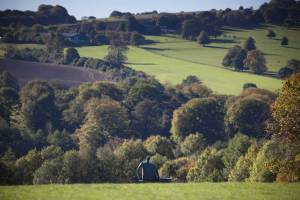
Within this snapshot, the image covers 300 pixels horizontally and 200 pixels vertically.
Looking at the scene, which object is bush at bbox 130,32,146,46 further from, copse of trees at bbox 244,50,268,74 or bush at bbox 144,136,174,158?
bush at bbox 144,136,174,158

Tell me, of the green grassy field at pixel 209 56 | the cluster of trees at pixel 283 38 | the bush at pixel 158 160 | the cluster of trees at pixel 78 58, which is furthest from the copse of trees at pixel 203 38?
the bush at pixel 158 160

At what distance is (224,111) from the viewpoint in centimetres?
11131

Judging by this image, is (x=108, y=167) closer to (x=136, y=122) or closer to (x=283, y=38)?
(x=136, y=122)

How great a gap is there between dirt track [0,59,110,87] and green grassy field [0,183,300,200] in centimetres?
10830

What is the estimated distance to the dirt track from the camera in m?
136

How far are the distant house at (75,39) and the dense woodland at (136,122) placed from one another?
1.67 meters

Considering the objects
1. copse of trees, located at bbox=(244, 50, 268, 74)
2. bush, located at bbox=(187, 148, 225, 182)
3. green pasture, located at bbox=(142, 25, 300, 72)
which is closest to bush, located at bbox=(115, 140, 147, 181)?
bush, located at bbox=(187, 148, 225, 182)

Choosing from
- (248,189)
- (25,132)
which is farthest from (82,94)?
(248,189)

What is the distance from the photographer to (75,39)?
183250 mm

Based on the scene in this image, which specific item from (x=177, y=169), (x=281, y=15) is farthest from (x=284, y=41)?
(x=177, y=169)

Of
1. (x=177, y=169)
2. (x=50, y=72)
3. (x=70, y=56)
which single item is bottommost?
(x=177, y=169)

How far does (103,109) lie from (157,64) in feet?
175

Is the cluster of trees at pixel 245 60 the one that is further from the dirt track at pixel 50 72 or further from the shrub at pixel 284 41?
the dirt track at pixel 50 72

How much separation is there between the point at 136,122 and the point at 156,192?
85.7 metres
